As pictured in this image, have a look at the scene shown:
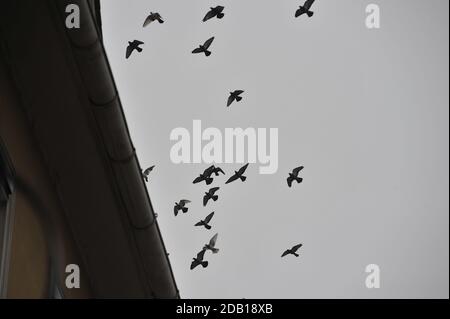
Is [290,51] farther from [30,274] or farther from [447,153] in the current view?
[30,274]

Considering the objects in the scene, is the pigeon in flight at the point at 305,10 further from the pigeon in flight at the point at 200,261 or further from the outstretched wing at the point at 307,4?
the pigeon in flight at the point at 200,261

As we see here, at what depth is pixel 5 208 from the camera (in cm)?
1149

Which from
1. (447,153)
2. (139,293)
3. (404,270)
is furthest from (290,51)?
(139,293)

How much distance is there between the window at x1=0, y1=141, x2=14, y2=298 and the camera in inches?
439

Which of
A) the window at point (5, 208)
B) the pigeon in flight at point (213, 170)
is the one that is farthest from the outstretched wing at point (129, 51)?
the window at point (5, 208)

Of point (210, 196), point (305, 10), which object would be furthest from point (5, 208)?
point (305, 10)

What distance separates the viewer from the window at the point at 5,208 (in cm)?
1115

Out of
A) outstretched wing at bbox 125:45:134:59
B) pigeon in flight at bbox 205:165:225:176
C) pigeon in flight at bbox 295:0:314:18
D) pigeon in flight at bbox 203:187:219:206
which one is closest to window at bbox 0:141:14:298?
outstretched wing at bbox 125:45:134:59

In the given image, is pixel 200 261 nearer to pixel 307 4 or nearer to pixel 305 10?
pixel 305 10

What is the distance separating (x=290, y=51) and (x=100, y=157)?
424ft

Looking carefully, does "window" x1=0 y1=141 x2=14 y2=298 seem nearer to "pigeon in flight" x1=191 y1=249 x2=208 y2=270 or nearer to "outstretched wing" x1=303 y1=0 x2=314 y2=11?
"pigeon in flight" x1=191 y1=249 x2=208 y2=270

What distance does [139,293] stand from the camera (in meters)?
15.1

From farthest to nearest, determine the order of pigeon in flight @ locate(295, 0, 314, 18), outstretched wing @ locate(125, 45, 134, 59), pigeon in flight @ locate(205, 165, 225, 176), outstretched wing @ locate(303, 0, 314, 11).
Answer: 1. outstretched wing @ locate(303, 0, 314, 11)
2. pigeon in flight @ locate(295, 0, 314, 18)
3. pigeon in flight @ locate(205, 165, 225, 176)
4. outstretched wing @ locate(125, 45, 134, 59)

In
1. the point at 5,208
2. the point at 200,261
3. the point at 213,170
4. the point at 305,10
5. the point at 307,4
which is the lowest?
the point at 200,261
